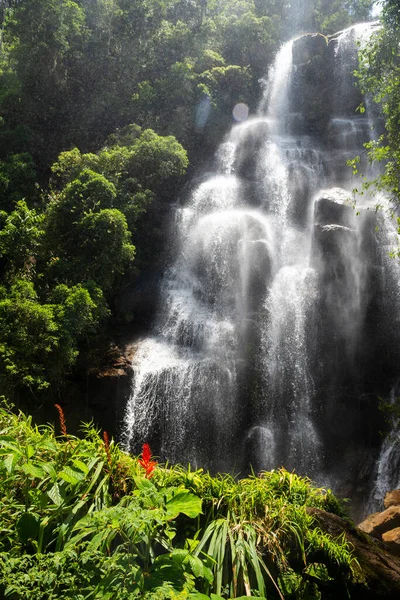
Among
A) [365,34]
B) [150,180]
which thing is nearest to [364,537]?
[150,180]

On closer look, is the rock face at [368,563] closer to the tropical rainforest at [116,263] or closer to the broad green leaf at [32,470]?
the tropical rainforest at [116,263]

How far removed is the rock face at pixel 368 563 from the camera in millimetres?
3307

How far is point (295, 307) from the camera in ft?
44.6

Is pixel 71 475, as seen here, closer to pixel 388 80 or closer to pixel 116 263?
pixel 388 80

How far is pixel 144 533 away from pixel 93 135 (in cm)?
2202

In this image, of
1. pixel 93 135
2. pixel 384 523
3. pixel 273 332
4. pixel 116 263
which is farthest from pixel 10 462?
pixel 93 135

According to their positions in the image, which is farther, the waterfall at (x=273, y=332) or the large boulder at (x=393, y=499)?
the waterfall at (x=273, y=332)

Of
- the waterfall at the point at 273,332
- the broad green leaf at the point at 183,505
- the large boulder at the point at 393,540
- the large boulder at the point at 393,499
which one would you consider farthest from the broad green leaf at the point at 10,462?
the waterfall at the point at 273,332

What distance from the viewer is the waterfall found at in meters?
11.0

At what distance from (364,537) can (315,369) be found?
9.09 metres

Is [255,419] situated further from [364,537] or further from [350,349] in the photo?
[364,537]

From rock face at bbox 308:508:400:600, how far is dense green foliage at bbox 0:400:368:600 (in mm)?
113

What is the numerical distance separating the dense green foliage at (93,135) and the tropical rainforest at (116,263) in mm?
68

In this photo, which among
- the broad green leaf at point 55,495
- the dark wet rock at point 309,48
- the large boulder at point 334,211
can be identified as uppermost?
the dark wet rock at point 309,48
